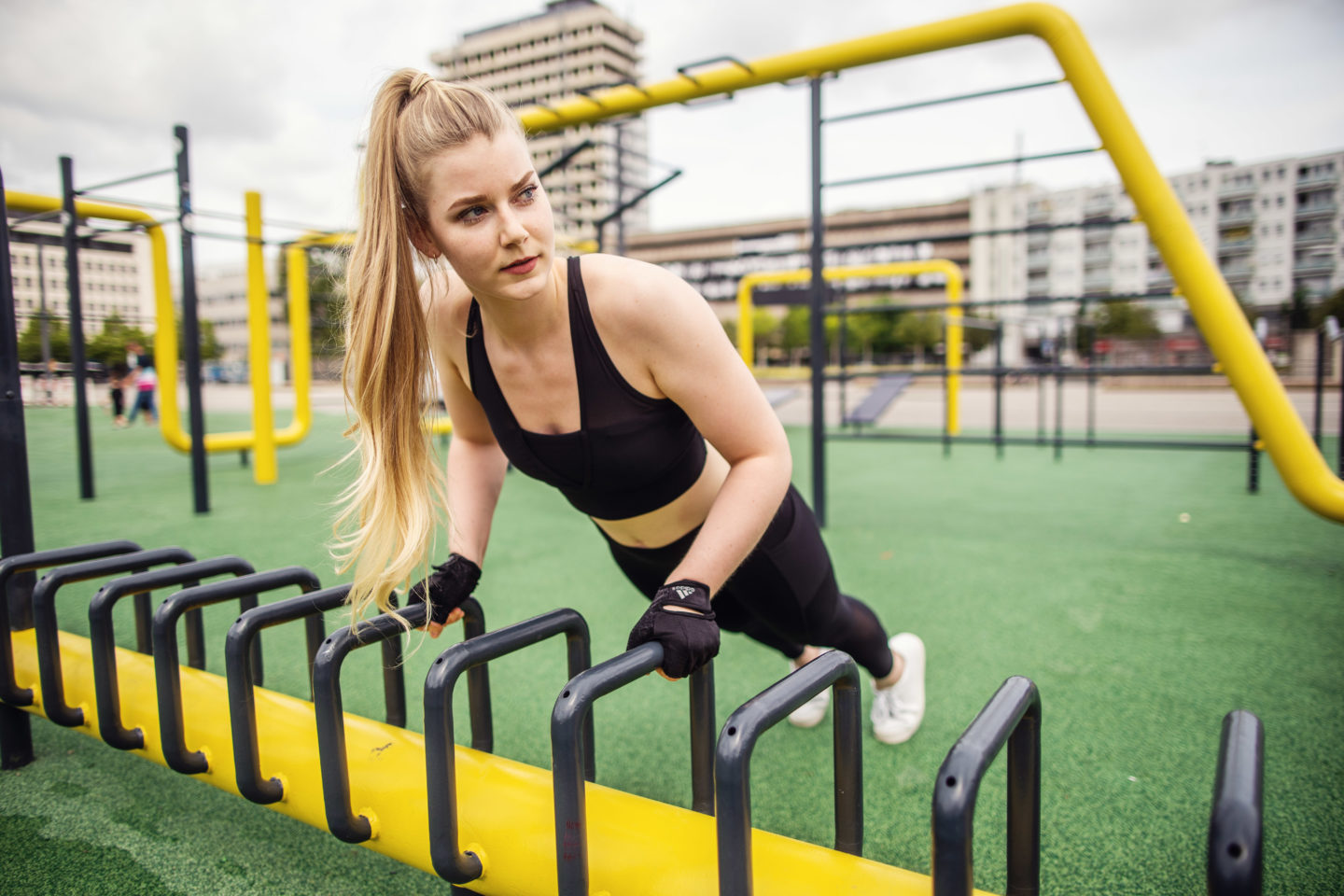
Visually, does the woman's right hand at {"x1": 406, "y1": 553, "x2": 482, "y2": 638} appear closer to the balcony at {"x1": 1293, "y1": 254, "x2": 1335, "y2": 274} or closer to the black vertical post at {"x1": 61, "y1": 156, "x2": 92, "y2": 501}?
the black vertical post at {"x1": 61, "y1": 156, "x2": 92, "y2": 501}

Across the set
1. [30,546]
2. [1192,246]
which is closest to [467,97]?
[30,546]

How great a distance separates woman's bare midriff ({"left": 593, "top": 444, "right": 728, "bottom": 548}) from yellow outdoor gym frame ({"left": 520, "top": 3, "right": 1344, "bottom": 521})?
1578 millimetres

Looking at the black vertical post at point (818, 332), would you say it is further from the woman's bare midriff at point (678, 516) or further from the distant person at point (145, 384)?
the distant person at point (145, 384)

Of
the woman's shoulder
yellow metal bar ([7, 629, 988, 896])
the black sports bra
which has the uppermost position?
the woman's shoulder

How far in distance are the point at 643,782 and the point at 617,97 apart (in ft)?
9.71

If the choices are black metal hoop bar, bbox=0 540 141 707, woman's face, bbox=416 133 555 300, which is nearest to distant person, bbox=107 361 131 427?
black metal hoop bar, bbox=0 540 141 707

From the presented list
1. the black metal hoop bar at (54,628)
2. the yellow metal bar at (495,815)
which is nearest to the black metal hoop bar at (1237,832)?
the yellow metal bar at (495,815)

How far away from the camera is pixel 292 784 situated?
1156 mm

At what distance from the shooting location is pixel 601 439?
1.13 m

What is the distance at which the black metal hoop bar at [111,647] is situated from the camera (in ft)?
4.00

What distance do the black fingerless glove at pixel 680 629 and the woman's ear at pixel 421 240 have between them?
601 mm

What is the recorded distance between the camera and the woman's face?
0.96 metres

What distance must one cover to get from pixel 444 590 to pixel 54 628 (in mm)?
797

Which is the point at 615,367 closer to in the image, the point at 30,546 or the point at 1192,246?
the point at 30,546
